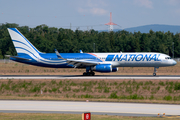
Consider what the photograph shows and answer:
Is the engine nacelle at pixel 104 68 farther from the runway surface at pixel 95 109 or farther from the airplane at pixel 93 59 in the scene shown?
the runway surface at pixel 95 109

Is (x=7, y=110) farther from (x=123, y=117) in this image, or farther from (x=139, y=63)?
(x=139, y=63)

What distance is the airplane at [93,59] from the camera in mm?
48188

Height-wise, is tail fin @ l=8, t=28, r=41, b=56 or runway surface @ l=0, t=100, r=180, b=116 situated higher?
tail fin @ l=8, t=28, r=41, b=56

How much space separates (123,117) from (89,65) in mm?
30952

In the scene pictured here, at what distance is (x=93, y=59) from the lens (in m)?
50.1

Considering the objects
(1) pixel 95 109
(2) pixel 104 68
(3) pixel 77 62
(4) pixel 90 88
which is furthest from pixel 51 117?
(3) pixel 77 62

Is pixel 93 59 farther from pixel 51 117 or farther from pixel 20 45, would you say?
pixel 51 117

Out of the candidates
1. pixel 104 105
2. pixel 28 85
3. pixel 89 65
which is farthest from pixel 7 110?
pixel 89 65

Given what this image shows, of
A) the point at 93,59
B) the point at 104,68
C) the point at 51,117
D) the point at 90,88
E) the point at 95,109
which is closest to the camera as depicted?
the point at 51,117

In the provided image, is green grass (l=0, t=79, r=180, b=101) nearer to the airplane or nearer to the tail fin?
the airplane

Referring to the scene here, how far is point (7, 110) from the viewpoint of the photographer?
21.0 m

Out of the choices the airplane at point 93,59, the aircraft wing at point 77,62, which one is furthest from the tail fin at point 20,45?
the aircraft wing at point 77,62

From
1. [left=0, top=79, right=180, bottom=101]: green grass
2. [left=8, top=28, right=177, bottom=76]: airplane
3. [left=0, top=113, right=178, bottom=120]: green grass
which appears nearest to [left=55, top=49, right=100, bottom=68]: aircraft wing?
[left=8, top=28, right=177, bottom=76]: airplane

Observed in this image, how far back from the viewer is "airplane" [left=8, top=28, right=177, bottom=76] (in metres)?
48.2
